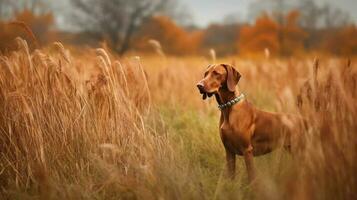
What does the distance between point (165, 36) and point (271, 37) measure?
7910mm

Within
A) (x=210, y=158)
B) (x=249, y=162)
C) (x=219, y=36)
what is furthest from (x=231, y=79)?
(x=219, y=36)

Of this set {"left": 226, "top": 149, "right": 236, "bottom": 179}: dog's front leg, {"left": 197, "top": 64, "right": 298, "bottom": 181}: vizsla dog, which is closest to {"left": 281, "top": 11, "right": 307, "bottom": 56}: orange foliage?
{"left": 197, "top": 64, "right": 298, "bottom": 181}: vizsla dog

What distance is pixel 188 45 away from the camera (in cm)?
4188

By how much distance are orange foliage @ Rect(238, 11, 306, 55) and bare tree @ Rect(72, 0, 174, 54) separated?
6500 millimetres

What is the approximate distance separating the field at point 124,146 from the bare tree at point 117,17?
32.2 metres

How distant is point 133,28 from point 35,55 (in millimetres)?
34173

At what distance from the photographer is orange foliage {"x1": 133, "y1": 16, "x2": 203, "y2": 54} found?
1412 inches

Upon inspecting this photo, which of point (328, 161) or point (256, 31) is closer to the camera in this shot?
point (328, 161)

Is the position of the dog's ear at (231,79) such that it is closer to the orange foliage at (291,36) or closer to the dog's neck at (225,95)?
the dog's neck at (225,95)

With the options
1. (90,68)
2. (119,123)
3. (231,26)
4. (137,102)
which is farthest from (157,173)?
Result: (231,26)

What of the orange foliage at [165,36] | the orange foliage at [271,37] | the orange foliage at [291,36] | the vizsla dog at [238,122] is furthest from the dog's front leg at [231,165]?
the orange foliage at [291,36]

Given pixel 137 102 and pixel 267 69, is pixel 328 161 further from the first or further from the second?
pixel 267 69

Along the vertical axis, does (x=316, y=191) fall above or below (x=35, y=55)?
below

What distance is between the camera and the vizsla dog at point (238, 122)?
12.6ft
